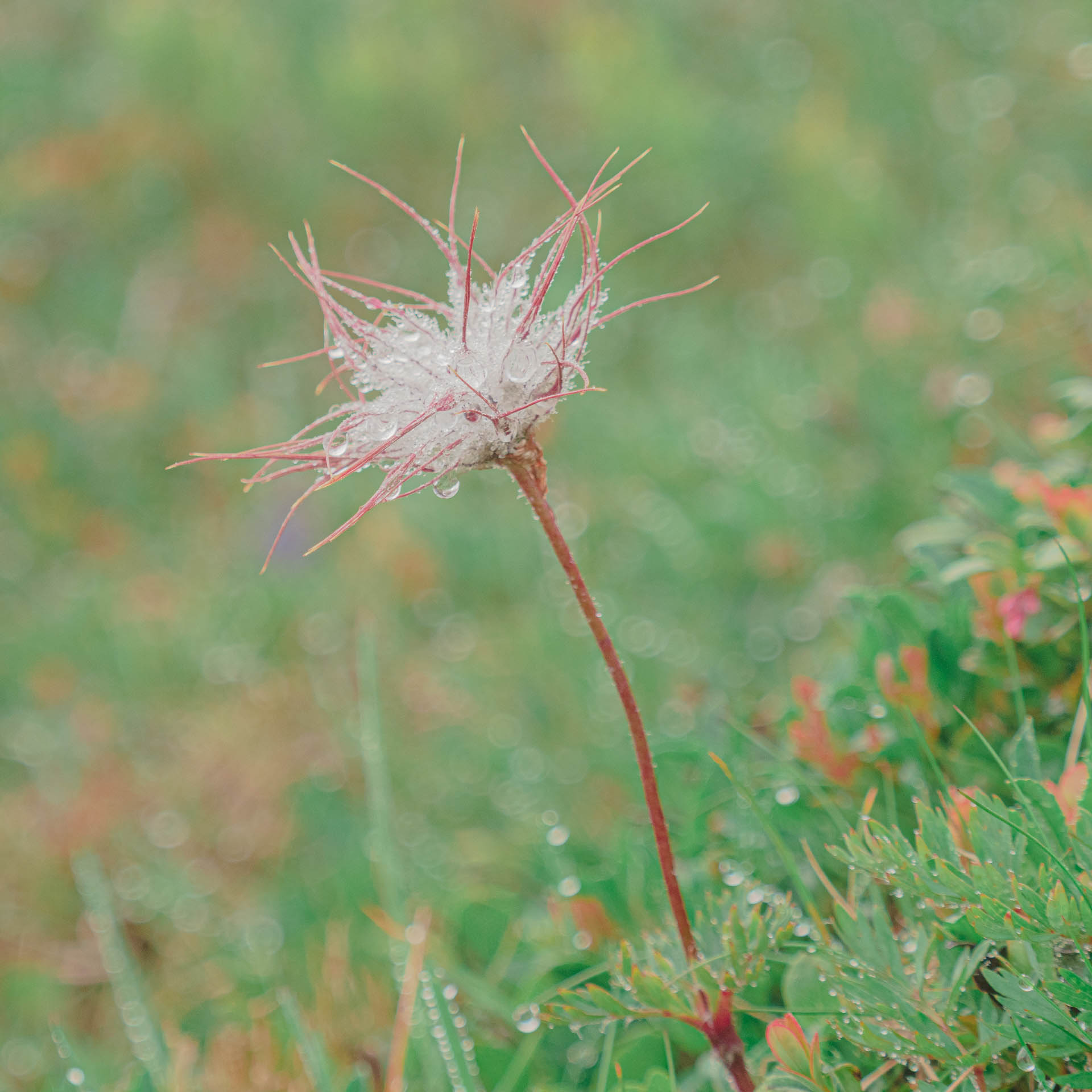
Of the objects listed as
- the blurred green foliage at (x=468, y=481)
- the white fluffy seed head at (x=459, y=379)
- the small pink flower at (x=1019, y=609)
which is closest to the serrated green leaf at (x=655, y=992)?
the blurred green foliage at (x=468, y=481)

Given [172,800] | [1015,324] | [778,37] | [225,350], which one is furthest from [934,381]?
[225,350]

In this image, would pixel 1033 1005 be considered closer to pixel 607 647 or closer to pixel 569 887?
pixel 607 647

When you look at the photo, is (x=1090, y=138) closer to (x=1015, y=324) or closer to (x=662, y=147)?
(x=1015, y=324)

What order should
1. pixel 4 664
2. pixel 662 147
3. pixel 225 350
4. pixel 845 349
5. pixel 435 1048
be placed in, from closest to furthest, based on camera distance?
pixel 435 1048 < pixel 845 349 < pixel 4 664 < pixel 662 147 < pixel 225 350

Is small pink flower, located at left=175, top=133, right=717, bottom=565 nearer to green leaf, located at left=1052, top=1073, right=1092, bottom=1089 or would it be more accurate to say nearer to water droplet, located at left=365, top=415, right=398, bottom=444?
water droplet, located at left=365, top=415, right=398, bottom=444

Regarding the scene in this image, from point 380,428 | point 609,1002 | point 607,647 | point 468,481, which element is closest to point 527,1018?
point 609,1002

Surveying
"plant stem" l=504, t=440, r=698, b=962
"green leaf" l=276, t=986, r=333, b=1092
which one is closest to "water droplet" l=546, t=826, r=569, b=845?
"green leaf" l=276, t=986, r=333, b=1092
